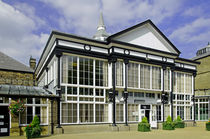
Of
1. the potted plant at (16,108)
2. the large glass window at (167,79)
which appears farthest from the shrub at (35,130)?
the large glass window at (167,79)

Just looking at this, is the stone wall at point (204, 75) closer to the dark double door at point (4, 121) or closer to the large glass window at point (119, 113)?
the large glass window at point (119, 113)

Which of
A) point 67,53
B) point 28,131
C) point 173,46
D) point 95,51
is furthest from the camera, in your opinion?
point 173,46

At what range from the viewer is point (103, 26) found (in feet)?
85.3

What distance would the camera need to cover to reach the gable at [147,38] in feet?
61.3

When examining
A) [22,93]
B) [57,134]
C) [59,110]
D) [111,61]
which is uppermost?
[111,61]

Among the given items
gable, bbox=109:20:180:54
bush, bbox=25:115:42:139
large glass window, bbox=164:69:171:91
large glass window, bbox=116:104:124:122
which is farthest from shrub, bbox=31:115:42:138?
large glass window, bbox=164:69:171:91

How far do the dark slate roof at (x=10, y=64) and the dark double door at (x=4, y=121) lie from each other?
1154cm

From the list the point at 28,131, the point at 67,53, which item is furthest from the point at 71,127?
the point at 67,53

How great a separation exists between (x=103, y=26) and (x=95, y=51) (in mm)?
9850

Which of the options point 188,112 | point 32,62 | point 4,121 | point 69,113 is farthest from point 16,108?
point 32,62

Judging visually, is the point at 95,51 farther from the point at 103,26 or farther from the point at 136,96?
the point at 103,26

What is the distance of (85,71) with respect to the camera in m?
16.3

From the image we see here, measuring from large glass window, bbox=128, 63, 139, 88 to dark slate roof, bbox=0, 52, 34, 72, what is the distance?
1497 centimetres

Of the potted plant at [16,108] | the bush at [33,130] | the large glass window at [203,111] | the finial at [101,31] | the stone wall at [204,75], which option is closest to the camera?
the bush at [33,130]
